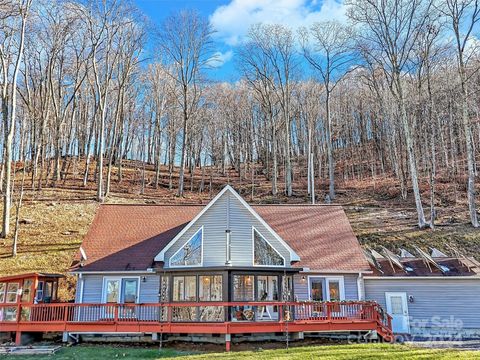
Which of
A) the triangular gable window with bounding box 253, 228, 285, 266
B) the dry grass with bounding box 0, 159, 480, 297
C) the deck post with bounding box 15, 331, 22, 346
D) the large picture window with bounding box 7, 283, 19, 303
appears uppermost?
the dry grass with bounding box 0, 159, 480, 297

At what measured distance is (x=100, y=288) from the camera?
17.6m

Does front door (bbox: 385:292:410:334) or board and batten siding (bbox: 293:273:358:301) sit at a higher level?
board and batten siding (bbox: 293:273:358:301)

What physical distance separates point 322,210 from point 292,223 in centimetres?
210

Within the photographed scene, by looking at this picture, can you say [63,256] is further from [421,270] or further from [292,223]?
[421,270]

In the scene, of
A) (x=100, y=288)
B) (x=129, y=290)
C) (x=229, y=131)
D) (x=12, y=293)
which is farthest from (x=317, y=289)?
(x=229, y=131)

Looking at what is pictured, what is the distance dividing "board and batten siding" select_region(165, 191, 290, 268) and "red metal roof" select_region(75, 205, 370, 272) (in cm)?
161

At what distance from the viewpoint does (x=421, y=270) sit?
18406 mm

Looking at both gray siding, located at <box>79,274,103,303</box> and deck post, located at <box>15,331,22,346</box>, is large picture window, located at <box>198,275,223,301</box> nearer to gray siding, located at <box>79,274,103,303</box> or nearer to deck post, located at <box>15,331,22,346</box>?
gray siding, located at <box>79,274,103,303</box>

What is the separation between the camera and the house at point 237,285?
1550 centimetres

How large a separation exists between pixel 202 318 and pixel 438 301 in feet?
32.9

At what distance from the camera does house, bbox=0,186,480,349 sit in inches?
610

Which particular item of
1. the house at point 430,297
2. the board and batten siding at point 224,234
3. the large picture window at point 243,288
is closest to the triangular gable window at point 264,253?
the board and batten siding at point 224,234

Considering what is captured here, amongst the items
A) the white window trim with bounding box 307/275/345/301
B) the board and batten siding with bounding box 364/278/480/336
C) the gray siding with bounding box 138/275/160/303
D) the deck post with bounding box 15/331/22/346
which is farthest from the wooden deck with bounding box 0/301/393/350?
the board and batten siding with bounding box 364/278/480/336

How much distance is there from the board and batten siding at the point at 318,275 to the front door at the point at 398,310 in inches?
59.1
